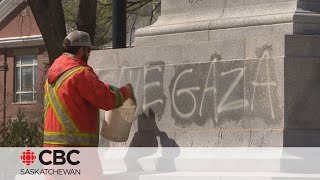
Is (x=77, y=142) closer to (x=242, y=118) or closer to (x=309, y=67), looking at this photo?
(x=242, y=118)

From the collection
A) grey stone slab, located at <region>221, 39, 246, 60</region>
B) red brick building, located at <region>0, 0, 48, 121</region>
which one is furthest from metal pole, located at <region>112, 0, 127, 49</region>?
red brick building, located at <region>0, 0, 48, 121</region>

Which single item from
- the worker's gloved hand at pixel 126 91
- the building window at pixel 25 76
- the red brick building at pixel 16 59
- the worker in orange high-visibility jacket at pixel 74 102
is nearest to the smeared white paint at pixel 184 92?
the worker's gloved hand at pixel 126 91

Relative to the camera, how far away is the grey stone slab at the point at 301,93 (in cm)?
661

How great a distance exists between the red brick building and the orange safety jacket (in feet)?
115

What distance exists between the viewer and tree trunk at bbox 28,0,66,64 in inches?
585

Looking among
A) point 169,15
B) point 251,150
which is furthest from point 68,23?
point 251,150

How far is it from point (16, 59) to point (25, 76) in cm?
92

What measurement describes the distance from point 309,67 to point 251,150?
718 mm

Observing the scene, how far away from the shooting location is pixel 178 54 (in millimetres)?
7586

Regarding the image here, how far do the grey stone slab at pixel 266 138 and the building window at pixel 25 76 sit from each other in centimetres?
3586

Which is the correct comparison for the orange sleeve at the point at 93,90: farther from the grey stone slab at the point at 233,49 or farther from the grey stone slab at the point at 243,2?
the grey stone slab at the point at 243,2

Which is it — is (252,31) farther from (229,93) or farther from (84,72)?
(84,72)

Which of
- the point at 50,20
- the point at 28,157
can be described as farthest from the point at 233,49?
the point at 50,20

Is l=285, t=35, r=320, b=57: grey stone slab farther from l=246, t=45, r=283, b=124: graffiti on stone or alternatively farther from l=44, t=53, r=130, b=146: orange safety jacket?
l=44, t=53, r=130, b=146: orange safety jacket
